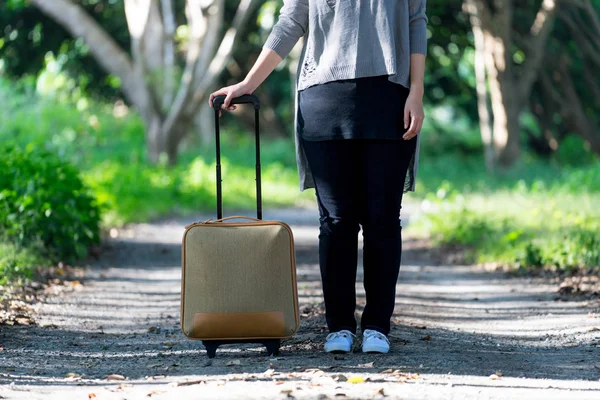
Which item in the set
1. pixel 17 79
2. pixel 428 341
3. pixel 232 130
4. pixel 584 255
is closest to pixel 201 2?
pixel 17 79

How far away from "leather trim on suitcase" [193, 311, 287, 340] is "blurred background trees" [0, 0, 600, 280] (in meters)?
4.43

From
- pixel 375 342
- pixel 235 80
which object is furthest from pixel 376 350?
pixel 235 80

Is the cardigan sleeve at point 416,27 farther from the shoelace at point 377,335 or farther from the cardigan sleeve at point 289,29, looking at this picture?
the shoelace at point 377,335

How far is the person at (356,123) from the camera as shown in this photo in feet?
14.6

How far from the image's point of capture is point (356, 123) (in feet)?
14.5

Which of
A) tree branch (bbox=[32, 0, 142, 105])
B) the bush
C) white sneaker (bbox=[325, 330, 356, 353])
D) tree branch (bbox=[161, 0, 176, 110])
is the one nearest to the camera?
white sneaker (bbox=[325, 330, 356, 353])

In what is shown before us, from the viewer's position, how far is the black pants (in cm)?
448

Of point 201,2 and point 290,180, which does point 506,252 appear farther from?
point 290,180

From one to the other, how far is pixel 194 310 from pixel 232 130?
31.4 meters

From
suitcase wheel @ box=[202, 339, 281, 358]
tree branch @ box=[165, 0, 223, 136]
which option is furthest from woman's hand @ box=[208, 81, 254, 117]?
tree branch @ box=[165, 0, 223, 136]

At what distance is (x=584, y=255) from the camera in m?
7.95

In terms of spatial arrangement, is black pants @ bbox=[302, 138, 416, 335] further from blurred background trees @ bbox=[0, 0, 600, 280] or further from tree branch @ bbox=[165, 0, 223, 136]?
tree branch @ bbox=[165, 0, 223, 136]

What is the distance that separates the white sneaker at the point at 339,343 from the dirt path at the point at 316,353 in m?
0.05

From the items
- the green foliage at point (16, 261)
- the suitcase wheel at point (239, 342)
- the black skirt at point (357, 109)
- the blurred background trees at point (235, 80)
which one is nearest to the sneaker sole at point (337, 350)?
the suitcase wheel at point (239, 342)
